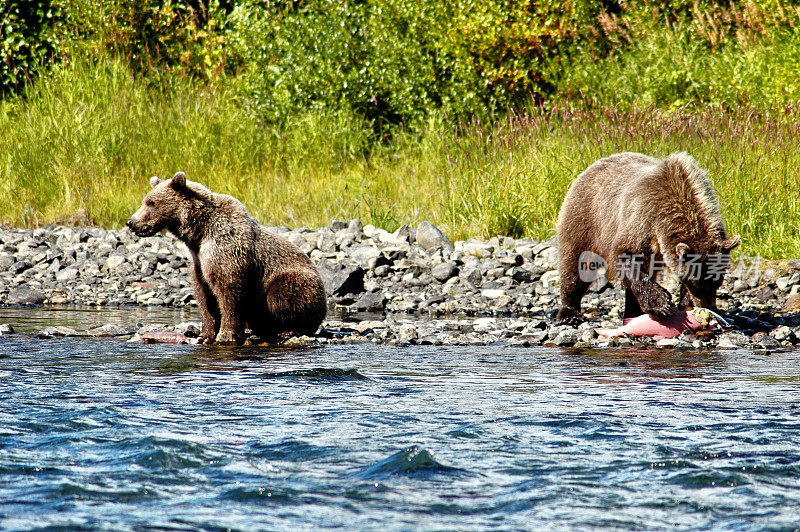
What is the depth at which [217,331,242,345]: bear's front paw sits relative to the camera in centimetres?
699

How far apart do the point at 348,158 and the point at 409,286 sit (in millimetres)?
5163

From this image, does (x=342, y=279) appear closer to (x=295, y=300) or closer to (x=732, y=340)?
(x=295, y=300)

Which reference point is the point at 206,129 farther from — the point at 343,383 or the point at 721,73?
the point at 343,383

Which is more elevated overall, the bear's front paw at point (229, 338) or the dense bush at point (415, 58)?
the dense bush at point (415, 58)

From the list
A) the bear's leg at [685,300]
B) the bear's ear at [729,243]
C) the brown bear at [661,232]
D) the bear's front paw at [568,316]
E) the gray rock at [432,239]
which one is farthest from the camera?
the gray rock at [432,239]

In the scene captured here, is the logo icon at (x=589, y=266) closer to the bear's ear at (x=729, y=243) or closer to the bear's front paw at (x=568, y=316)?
the bear's front paw at (x=568, y=316)

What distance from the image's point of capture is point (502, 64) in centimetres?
1572

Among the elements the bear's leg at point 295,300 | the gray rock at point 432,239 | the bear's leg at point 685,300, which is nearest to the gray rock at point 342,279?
the gray rock at point 432,239

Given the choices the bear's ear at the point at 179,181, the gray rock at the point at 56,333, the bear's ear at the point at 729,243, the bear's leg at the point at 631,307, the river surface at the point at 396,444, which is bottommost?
the river surface at the point at 396,444

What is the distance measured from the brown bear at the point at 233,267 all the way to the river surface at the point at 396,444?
2.77ft

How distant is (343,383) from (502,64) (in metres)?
11.2

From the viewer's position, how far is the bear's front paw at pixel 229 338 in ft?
22.9

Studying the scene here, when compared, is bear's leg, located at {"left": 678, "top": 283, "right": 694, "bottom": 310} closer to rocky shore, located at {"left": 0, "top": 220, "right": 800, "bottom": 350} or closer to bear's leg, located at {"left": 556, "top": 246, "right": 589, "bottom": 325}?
rocky shore, located at {"left": 0, "top": 220, "right": 800, "bottom": 350}

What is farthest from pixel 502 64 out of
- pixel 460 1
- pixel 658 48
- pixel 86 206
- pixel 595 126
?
pixel 86 206
